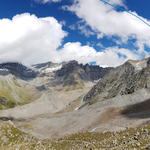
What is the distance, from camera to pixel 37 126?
140m

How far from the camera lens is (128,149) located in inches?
929

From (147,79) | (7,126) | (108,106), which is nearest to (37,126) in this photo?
(108,106)

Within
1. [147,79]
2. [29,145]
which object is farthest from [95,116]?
[29,145]

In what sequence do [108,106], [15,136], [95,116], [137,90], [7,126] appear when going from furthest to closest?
[137,90]
[108,106]
[95,116]
[7,126]
[15,136]

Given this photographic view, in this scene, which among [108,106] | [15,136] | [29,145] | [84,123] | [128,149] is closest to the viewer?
[128,149]

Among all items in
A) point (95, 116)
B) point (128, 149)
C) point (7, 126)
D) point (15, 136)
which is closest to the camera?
point (128, 149)

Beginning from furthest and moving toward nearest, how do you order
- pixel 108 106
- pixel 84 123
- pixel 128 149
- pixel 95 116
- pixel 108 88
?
pixel 108 88 < pixel 108 106 < pixel 95 116 < pixel 84 123 < pixel 128 149

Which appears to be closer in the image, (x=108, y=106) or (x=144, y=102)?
(x=144, y=102)

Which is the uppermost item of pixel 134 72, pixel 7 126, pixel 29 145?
pixel 134 72

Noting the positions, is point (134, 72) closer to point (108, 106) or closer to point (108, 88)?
point (108, 88)

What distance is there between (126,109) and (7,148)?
273 feet

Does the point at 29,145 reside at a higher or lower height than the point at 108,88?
lower

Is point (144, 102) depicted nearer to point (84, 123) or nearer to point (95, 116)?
point (95, 116)

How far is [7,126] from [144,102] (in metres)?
88.1
